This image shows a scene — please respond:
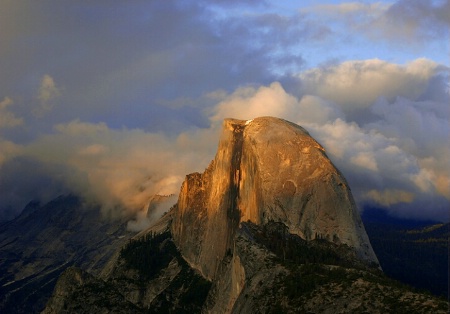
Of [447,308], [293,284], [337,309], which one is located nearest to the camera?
[447,308]

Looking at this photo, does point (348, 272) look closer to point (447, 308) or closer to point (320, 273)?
point (320, 273)

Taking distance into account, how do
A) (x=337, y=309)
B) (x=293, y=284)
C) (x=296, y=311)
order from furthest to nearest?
(x=293, y=284), (x=296, y=311), (x=337, y=309)

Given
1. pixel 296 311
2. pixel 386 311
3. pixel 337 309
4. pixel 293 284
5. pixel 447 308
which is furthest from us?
pixel 293 284

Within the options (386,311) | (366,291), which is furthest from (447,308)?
(366,291)

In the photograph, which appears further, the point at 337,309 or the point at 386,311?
the point at 337,309

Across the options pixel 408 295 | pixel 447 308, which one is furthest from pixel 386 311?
pixel 447 308

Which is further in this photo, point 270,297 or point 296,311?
point 270,297

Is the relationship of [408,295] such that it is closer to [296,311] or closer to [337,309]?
[337,309]

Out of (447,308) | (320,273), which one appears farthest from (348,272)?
(447,308)

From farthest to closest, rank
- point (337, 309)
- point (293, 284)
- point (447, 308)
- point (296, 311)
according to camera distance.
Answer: point (293, 284) → point (296, 311) → point (337, 309) → point (447, 308)
